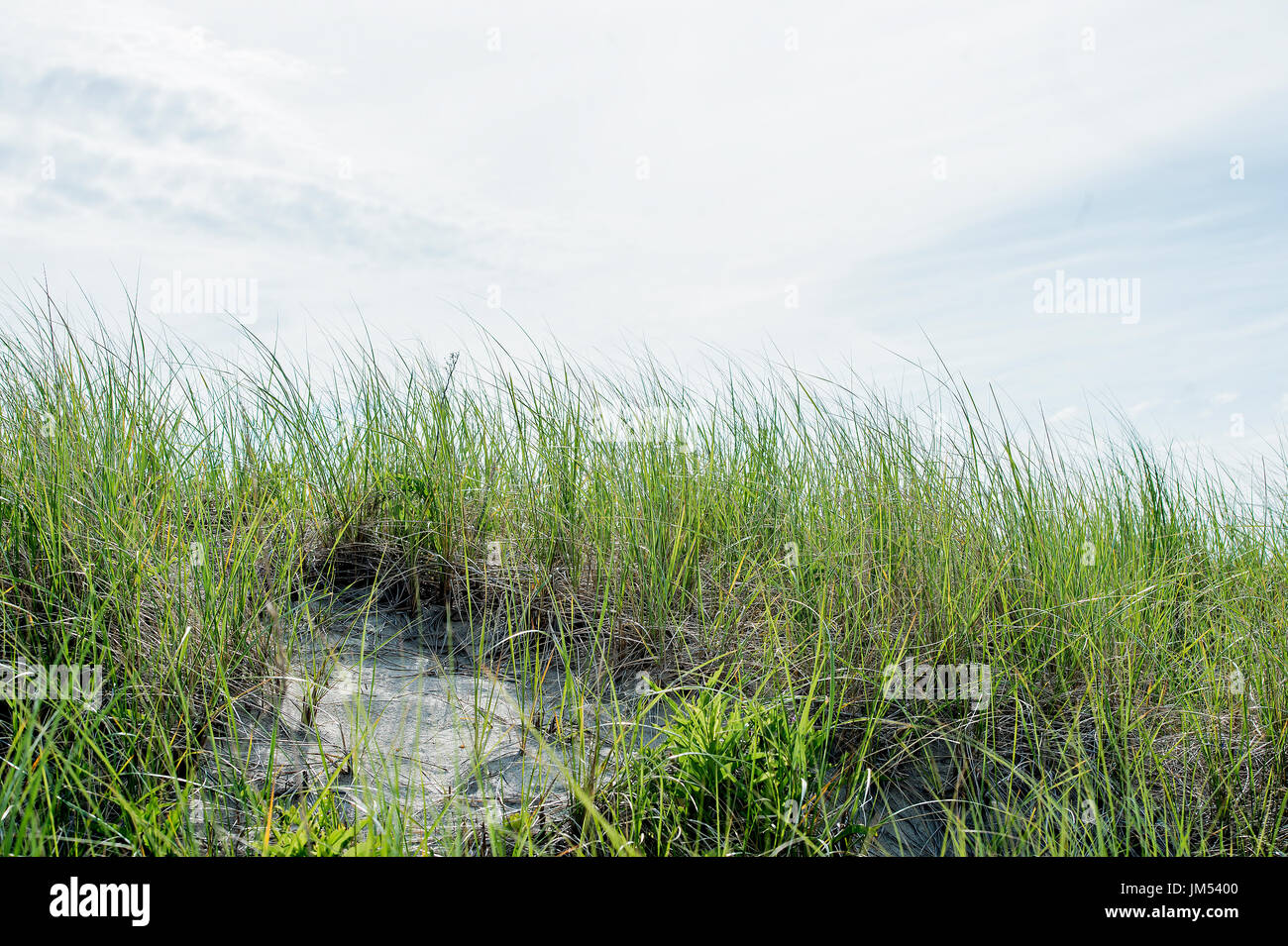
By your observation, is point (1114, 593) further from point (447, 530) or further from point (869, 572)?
point (447, 530)

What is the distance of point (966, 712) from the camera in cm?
260

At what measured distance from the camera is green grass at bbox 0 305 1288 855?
2043 millimetres

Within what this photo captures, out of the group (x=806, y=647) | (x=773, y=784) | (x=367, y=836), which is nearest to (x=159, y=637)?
(x=367, y=836)

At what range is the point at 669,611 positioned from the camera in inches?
117

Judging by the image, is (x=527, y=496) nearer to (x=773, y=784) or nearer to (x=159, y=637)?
(x=159, y=637)

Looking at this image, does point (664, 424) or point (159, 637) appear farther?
point (664, 424)

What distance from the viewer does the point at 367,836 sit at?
168 centimetres

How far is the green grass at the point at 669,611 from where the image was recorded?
2043 mm

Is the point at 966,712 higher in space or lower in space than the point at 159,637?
lower

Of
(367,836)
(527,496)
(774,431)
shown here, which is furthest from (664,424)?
(367,836)
